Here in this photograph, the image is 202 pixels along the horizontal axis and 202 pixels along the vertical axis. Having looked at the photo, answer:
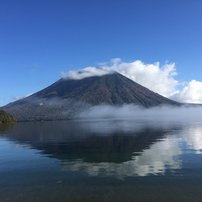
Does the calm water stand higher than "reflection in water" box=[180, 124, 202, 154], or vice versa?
"reflection in water" box=[180, 124, 202, 154]

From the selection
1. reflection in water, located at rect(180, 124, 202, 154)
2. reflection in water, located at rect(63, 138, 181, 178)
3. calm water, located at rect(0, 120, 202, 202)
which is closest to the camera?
calm water, located at rect(0, 120, 202, 202)

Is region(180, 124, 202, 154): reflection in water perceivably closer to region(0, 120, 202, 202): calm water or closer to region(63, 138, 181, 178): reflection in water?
region(0, 120, 202, 202): calm water

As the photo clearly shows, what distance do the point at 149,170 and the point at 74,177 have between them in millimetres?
13117

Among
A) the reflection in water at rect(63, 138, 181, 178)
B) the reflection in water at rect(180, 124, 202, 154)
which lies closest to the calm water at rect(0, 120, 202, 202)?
the reflection in water at rect(63, 138, 181, 178)

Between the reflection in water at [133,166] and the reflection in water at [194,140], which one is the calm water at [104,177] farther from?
the reflection in water at [194,140]

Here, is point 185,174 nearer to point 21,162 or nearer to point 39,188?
point 39,188

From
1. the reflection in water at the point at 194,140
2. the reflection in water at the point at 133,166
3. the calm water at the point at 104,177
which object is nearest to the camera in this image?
the calm water at the point at 104,177

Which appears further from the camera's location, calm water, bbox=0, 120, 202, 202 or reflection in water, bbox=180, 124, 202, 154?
reflection in water, bbox=180, 124, 202, 154

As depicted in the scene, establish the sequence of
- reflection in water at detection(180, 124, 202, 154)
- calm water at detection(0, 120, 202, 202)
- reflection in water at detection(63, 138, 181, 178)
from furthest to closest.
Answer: reflection in water at detection(180, 124, 202, 154) → reflection in water at detection(63, 138, 181, 178) → calm water at detection(0, 120, 202, 202)

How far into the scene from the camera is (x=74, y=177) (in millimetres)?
48219

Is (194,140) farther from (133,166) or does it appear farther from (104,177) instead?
(104,177)

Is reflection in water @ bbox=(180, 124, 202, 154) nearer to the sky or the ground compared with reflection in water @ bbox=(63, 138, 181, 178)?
nearer to the sky

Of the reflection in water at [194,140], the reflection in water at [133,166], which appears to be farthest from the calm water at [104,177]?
the reflection in water at [194,140]

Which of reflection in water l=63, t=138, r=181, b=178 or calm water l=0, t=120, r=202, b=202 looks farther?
reflection in water l=63, t=138, r=181, b=178
